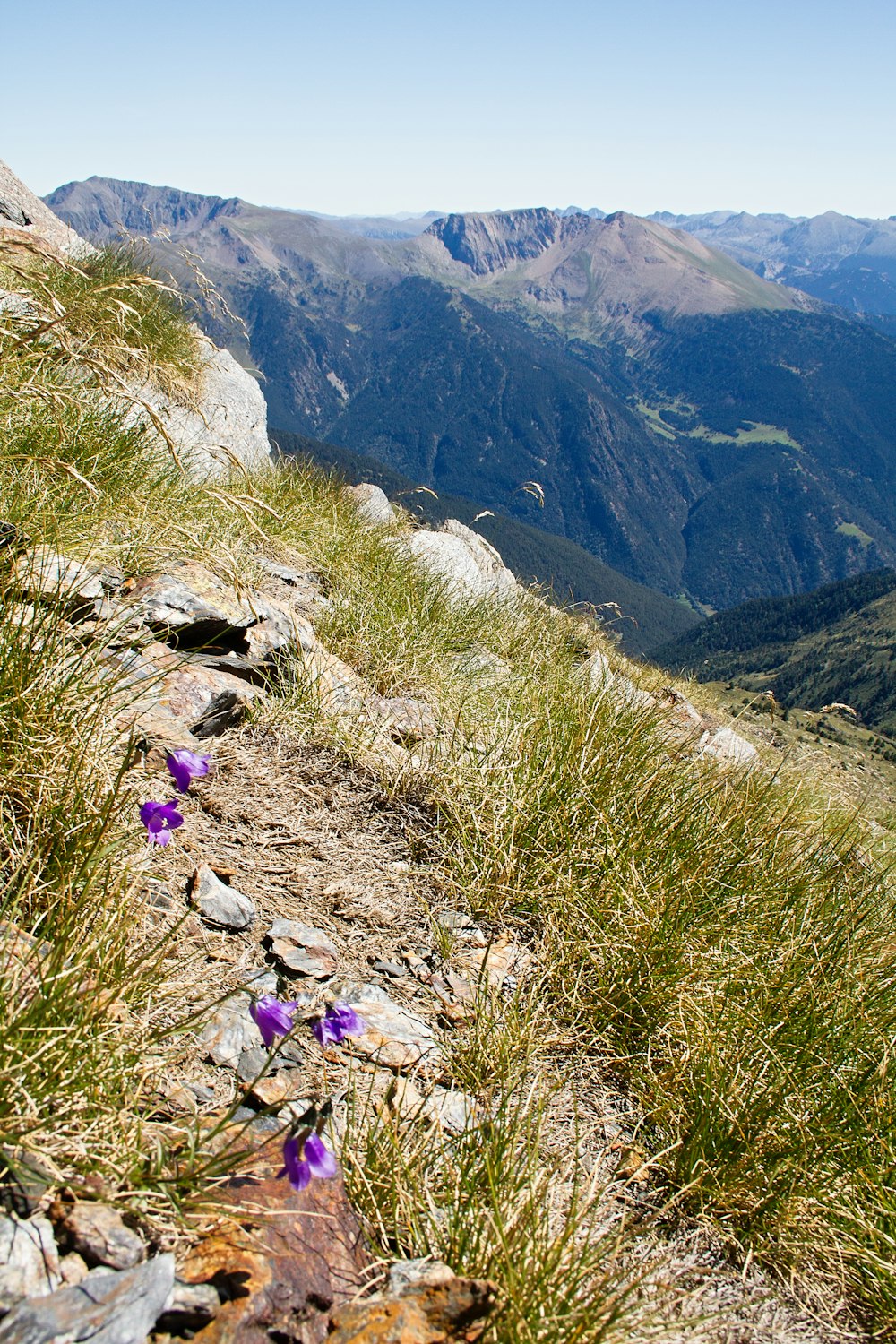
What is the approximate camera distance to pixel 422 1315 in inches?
65.3

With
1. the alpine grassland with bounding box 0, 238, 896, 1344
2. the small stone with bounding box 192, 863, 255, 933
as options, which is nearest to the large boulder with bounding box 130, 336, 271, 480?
the alpine grassland with bounding box 0, 238, 896, 1344

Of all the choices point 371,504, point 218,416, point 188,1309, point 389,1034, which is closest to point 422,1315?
point 188,1309

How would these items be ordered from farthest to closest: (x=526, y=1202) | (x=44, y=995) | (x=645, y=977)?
(x=645, y=977)
(x=526, y=1202)
(x=44, y=995)

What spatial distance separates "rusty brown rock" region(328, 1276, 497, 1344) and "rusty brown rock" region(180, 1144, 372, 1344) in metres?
0.06

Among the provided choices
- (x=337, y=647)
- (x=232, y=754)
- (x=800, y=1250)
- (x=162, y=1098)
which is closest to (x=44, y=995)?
(x=162, y=1098)

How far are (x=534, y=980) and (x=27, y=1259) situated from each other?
2.04 m

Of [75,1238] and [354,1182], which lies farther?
[354,1182]

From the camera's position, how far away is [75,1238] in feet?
4.98

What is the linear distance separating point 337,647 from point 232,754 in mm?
1794

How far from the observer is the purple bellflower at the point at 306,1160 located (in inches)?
64.2

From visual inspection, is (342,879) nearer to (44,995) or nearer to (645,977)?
(645,977)

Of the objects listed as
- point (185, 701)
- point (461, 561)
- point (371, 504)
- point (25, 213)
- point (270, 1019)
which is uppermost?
point (25, 213)

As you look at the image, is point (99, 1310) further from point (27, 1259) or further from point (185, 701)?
point (185, 701)

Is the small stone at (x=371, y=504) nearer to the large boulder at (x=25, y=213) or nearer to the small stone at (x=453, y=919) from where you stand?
the small stone at (x=453, y=919)
